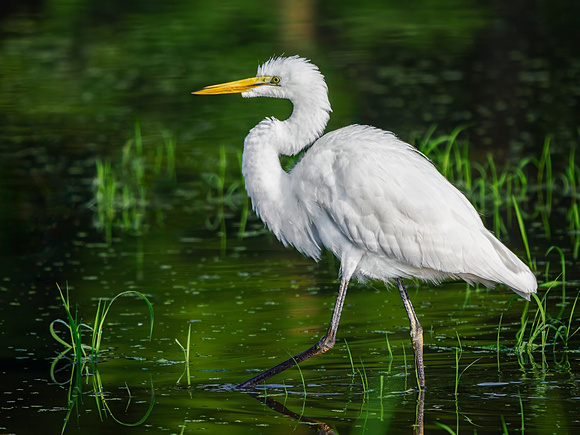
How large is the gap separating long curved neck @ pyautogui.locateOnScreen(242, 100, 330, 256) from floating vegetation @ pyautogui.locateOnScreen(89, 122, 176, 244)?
3466 millimetres

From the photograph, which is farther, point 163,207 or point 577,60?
point 577,60

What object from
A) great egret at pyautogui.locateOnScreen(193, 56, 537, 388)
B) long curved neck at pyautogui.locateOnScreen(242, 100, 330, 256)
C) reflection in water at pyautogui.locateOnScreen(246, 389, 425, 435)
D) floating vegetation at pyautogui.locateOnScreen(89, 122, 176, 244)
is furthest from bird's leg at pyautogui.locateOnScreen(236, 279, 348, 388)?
floating vegetation at pyautogui.locateOnScreen(89, 122, 176, 244)

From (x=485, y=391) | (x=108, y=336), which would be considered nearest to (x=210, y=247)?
(x=108, y=336)

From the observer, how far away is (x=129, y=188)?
37.3ft

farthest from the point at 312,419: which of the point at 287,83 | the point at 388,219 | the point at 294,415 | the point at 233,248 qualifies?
the point at 233,248

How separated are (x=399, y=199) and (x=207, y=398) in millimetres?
1500

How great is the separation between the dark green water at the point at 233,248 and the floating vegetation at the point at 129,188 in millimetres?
83

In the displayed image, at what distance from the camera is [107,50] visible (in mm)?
19750

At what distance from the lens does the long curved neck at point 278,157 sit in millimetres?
6523

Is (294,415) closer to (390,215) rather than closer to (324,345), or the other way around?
(324,345)

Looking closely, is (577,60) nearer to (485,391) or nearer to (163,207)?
(163,207)

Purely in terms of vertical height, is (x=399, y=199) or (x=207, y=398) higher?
(x=399, y=199)

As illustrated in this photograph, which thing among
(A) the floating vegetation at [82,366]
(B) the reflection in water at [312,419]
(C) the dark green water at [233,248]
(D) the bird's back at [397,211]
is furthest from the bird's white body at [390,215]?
(A) the floating vegetation at [82,366]

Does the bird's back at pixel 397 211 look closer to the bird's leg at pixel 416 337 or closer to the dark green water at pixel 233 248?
Answer: the bird's leg at pixel 416 337
